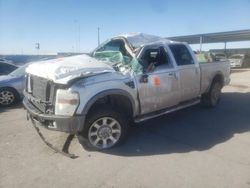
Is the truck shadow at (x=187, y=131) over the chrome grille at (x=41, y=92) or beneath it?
beneath

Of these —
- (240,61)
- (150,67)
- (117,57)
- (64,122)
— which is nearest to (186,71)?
(150,67)

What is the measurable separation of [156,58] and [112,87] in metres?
1.77

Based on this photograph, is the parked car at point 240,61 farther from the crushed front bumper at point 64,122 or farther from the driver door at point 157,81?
the crushed front bumper at point 64,122

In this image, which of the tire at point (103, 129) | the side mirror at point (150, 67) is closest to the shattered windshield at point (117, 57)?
the side mirror at point (150, 67)

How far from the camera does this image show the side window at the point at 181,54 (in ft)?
20.8

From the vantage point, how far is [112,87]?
15.6ft

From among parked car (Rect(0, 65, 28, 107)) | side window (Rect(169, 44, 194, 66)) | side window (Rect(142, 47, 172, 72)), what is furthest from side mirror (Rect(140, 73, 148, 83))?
parked car (Rect(0, 65, 28, 107))

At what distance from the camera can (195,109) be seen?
25.9 ft

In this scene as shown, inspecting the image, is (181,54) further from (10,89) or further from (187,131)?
(10,89)

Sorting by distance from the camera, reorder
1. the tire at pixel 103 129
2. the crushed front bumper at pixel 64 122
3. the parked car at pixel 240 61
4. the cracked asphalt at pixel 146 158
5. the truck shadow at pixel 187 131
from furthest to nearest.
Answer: the parked car at pixel 240 61 < the truck shadow at pixel 187 131 < the tire at pixel 103 129 < the crushed front bumper at pixel 64 122 < the cracked asphalt at pixel 146 158

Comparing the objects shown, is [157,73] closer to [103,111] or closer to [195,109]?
[103,111]

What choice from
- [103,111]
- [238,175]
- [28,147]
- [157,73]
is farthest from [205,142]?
→ [28,147]

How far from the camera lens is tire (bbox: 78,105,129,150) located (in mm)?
4688

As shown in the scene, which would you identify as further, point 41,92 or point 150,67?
point 150,67
